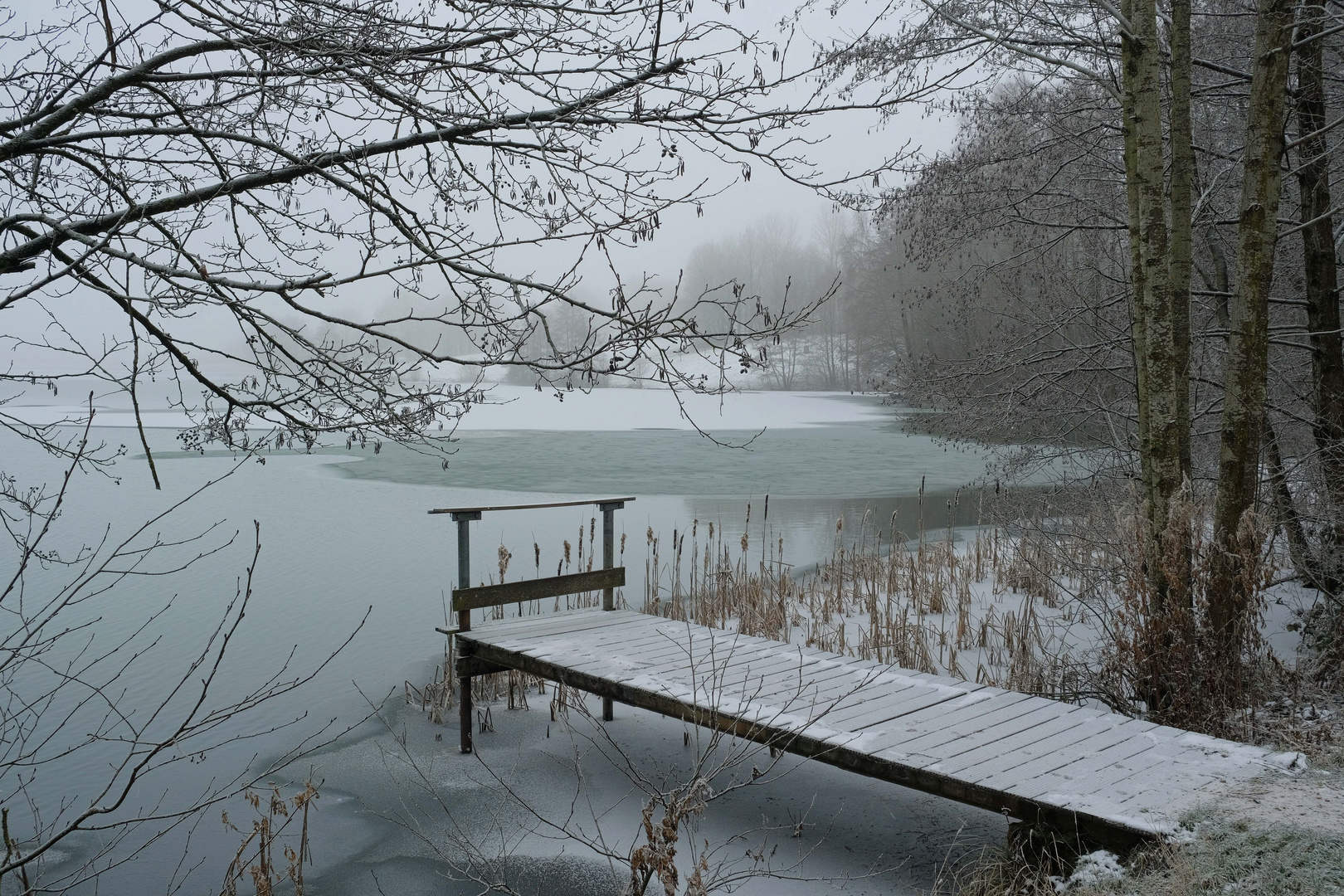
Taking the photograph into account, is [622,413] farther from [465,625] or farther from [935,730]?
[935,730]

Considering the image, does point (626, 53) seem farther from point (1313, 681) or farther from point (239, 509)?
point (239, 509)

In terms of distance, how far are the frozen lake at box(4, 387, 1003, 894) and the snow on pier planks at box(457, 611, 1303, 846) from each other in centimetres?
58

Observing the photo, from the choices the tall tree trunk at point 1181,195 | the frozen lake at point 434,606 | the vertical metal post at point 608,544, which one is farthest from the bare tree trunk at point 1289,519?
the vertical metal post at point 608,544

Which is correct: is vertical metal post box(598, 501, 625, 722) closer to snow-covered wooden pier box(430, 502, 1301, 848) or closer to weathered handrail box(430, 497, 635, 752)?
weathered handrail box(430, 497, 635, 752)

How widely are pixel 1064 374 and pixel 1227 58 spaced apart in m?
2.82

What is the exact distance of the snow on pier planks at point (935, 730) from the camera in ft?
12.4

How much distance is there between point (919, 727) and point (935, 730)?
74mm

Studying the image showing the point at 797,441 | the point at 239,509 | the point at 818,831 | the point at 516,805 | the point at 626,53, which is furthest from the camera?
the point at 797,441

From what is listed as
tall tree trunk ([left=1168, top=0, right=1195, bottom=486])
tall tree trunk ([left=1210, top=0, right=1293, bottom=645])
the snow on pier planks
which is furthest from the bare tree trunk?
the snow on pier planks

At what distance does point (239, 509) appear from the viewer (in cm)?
1645

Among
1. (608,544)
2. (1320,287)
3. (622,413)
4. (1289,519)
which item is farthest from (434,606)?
(622,413)

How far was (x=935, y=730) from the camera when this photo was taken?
4.55 m

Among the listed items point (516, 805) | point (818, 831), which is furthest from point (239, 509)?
point (818, 831)

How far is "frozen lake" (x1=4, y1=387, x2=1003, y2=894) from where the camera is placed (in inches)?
197
